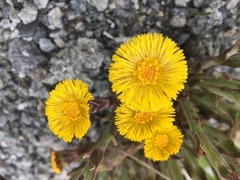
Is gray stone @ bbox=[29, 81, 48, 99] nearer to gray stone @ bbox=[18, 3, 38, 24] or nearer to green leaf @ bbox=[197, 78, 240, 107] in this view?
gray stone @ bbox=[18, 3, 38, 24]

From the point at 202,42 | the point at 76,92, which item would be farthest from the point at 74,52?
the point at 202,42

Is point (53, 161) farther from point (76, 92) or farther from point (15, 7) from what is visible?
point (15, 7)

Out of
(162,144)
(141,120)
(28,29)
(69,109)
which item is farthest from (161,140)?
(28,29)

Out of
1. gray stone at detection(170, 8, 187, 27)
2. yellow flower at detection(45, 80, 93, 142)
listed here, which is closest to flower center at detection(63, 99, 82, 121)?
yellow flower at detection(45, 80, 93, 142)

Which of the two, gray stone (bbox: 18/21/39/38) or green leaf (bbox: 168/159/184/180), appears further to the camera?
gray stone (bbox: 18/21/39/38)

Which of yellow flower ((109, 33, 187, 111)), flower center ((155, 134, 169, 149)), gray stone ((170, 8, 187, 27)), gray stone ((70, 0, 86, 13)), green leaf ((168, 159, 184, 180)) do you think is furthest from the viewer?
gray stone ((170, 8, 187, 27))

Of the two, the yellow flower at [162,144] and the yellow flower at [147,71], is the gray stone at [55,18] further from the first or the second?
the yellow flower at [162,144]

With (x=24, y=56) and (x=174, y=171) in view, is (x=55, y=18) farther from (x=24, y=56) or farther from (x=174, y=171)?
(x=174, y=171)
